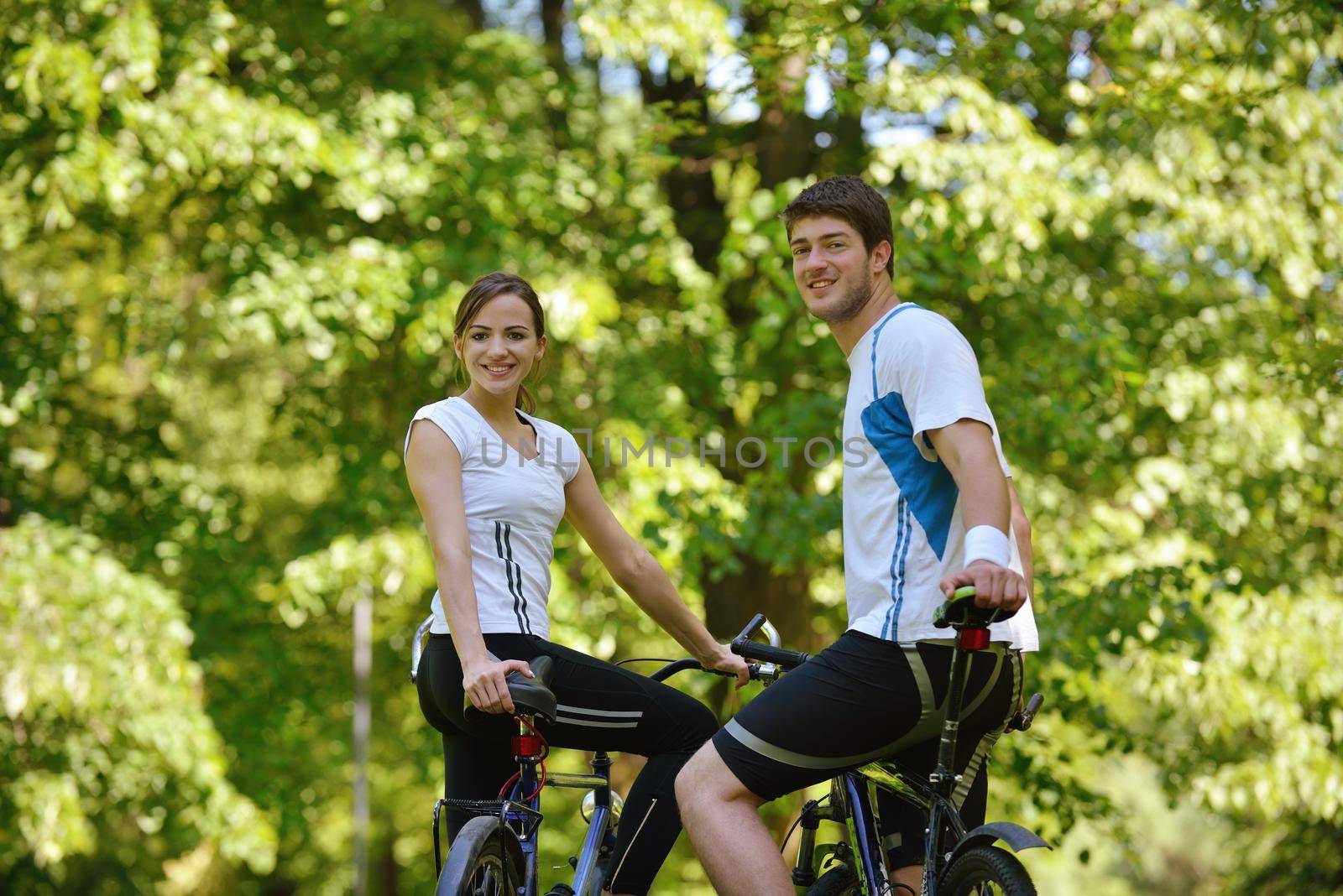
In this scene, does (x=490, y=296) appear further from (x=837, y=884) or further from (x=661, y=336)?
(x=661, y=336)

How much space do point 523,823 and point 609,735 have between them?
0.28 meters

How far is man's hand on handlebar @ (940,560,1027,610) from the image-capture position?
93.3 inches

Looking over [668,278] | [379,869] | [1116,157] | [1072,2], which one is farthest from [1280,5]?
[379,869]

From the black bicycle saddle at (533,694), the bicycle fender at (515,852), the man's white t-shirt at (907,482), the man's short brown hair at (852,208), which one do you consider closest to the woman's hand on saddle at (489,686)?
the black bicycle saddle at (533,694)

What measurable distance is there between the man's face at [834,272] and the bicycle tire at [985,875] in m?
1.09

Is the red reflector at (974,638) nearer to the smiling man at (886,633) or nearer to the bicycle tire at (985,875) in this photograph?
the smiling man at (886,633)

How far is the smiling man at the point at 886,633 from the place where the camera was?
8.50 ft

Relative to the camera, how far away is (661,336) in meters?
9.25

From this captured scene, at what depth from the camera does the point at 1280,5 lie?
17.1ft

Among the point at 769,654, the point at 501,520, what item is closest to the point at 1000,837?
the point at 769,654

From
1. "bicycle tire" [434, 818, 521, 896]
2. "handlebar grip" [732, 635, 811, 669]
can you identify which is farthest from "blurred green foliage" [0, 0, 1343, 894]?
"bicycle tire" [434, 818, 521, 896]

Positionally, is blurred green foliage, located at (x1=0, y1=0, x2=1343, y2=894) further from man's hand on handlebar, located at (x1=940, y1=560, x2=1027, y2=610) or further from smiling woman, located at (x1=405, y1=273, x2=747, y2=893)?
man's hand on handlebar, located at (x1=940, y1=560, x2=1027, y2=610)

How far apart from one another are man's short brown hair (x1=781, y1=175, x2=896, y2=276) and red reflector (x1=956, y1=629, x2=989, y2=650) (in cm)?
81

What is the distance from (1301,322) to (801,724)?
5820 millimetres
